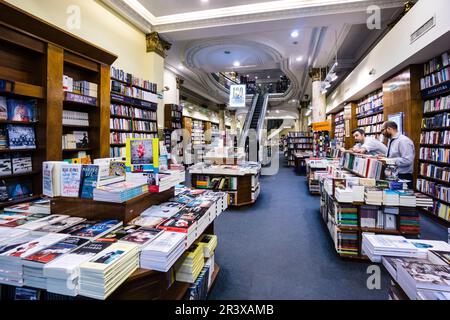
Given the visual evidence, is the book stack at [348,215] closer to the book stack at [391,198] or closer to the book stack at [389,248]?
the book stack at [391,198]

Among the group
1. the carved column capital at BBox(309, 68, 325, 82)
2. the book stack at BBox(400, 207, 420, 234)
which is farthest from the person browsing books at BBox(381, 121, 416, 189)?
the carved column capital at BBox(309, 68, 325, 82)

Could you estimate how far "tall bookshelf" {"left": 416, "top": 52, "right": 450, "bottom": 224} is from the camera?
12.3ft

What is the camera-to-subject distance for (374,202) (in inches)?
99.3

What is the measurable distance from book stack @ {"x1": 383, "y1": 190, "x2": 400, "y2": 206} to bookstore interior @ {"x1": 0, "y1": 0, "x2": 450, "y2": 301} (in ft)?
0.04

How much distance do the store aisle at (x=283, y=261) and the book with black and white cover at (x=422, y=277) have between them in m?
1.19

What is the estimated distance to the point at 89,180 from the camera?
5.49 ft

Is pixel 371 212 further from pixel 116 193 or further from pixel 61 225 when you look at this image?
pixel 61 225

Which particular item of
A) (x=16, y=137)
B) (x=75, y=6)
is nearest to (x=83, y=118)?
(x=16, y=137)

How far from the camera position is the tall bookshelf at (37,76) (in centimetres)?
→ 284

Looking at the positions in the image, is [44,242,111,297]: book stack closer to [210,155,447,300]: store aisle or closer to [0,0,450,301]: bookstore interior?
[0,0,450,301]: bookstore interior

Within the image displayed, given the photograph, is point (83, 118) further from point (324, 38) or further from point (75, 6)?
point (324, 38)

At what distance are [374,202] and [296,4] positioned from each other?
4.55 m

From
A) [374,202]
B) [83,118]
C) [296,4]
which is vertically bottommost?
[374,202]
